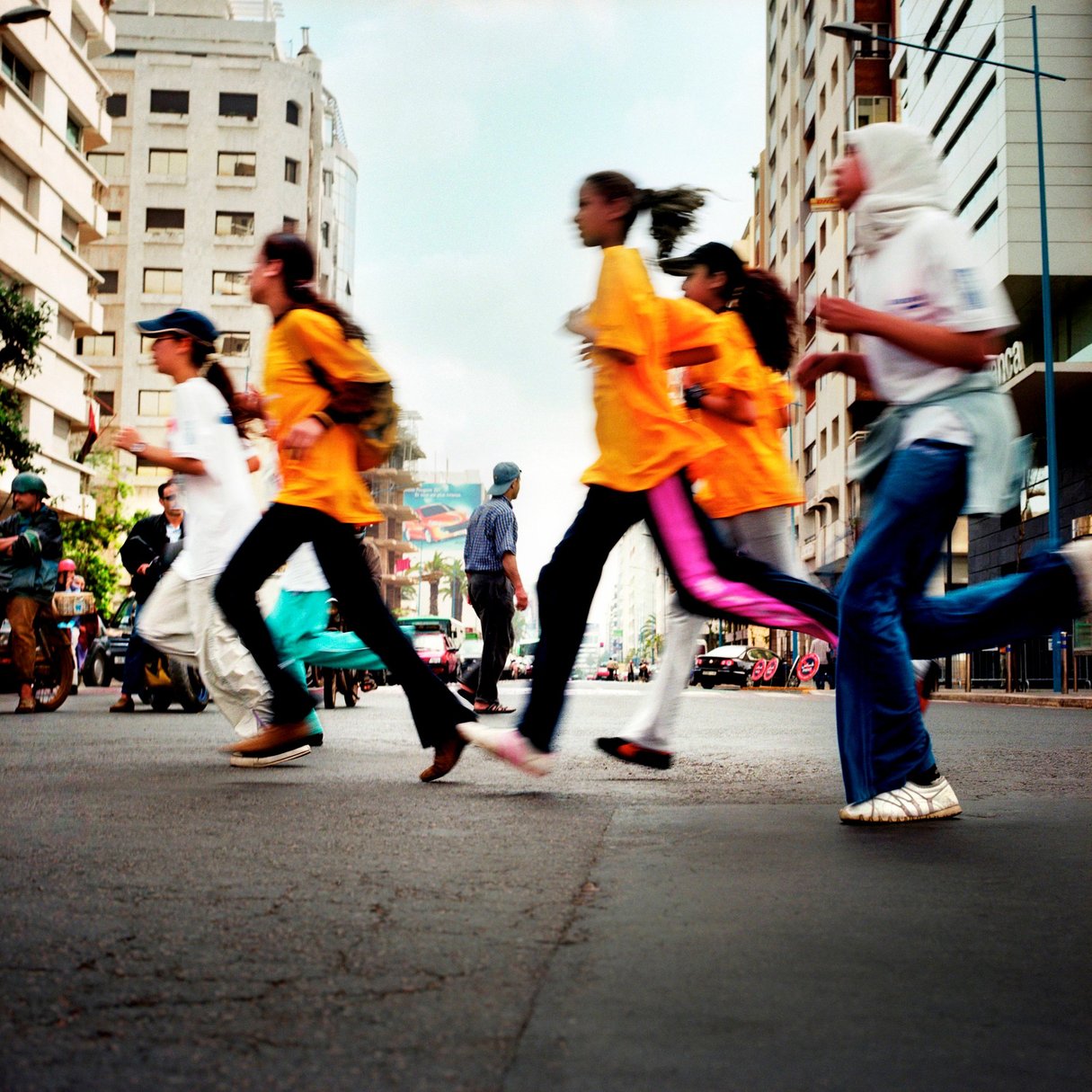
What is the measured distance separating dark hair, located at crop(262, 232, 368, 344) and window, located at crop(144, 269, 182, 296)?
63.7 meters

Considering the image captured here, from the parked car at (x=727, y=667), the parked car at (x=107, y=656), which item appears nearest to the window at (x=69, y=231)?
the parked car at (x=727, y=667)

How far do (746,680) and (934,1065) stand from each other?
39.4m

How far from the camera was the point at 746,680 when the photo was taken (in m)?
40.8

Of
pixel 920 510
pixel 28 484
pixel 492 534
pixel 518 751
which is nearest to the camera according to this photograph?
pixel 920 510

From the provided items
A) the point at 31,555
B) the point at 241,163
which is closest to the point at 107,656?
the point at 31,555

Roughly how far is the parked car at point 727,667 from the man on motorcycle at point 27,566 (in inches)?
1168

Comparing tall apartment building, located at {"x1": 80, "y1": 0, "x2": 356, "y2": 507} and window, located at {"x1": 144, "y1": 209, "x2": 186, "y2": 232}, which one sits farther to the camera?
window, located at {"x1": 144, "y1": 209, "x2": 186, "y2": 232}

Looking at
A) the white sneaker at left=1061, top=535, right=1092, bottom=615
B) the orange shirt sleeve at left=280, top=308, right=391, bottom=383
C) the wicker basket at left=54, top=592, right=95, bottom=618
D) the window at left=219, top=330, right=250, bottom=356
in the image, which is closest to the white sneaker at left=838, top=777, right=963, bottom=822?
the white sneaker at left=1061, top=535, right=1092, bottom=615

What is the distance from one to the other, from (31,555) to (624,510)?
763cm

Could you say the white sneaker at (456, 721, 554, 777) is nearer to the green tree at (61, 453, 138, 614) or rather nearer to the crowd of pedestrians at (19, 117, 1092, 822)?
the crowd of pedestrians at (19, 117, 1092, 822)

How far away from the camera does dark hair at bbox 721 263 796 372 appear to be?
566 cm

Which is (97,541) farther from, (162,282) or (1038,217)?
(1038,217)

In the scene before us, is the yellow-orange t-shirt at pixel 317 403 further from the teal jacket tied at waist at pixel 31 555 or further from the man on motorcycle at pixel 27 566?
the teal jacket tied at waist at pixel 31 555

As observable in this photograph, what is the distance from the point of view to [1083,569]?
4082 millimetres
